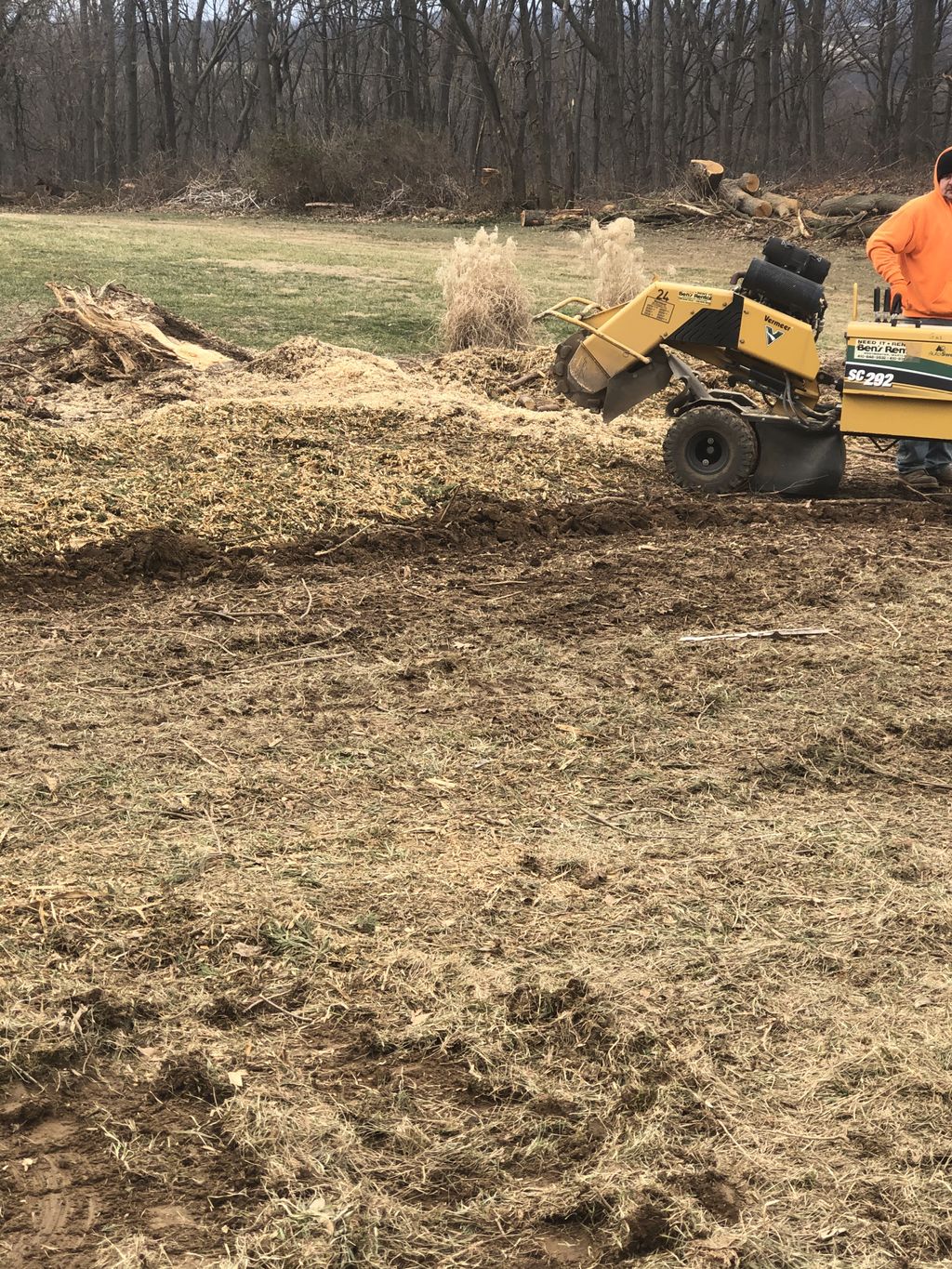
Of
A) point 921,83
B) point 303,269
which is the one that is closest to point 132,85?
point 921,83

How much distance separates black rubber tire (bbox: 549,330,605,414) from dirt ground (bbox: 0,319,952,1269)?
4.04 feet

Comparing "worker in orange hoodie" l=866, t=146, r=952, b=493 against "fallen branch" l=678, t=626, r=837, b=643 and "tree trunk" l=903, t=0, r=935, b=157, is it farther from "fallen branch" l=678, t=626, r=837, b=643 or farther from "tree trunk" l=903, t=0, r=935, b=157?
"tree trunk" l=903, t=0, r=935, b=157

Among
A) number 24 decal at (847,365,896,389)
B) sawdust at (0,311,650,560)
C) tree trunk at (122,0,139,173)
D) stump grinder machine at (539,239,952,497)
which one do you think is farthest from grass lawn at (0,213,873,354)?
tree trunk at (122,0,139,173)

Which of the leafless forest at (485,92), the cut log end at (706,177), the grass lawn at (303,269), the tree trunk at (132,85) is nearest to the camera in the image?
the grass lawn at (303,269)

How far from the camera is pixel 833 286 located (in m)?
18.8

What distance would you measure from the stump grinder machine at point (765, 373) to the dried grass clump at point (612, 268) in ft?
16.1

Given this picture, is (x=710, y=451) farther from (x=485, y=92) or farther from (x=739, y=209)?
(x=485, y=92)

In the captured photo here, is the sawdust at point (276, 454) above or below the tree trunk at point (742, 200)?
below

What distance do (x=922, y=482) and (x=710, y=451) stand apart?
1405 mm

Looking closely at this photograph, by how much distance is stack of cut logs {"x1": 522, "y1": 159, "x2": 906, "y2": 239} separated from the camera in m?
24.2

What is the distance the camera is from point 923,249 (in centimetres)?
773

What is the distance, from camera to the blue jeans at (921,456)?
809 cm

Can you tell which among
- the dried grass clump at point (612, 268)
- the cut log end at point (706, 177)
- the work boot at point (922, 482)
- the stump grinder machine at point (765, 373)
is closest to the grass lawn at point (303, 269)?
the dried grass clump at point (612, 268)

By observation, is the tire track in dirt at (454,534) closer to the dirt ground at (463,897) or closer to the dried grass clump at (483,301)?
the dirt ground at (463,897)
